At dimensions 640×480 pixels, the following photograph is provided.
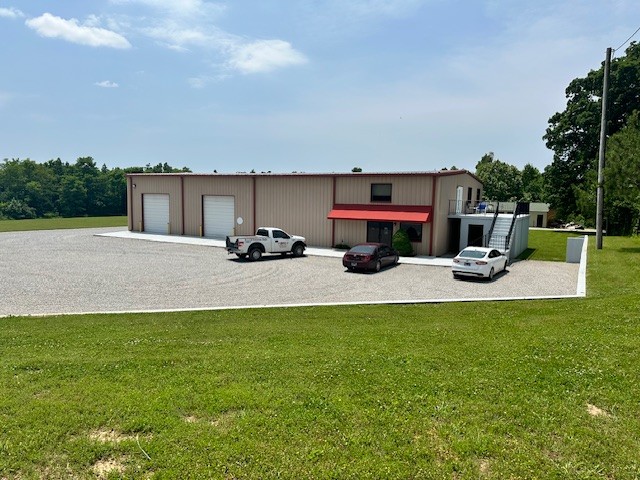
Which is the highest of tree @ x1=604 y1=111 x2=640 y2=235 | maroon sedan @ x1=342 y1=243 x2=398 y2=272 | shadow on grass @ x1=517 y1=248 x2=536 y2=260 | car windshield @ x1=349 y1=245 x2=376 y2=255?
tree @ x1=604 y1=111 x2=640 y2=235

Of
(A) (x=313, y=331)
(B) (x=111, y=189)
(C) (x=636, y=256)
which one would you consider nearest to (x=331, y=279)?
(A) (x=313, y=331)

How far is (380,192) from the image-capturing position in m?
29.1

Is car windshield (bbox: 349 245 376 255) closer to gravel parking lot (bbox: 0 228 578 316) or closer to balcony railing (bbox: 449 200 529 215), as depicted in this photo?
gravel parking lot (bbox: 0 228 578 316)

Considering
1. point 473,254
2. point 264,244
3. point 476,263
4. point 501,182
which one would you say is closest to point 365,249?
point 473,254

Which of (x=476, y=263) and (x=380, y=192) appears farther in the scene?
(x=380, y=192)

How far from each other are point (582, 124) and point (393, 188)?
3209 centimetres

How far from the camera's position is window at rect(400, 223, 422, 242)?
27.5 m

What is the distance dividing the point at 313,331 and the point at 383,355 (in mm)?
2361

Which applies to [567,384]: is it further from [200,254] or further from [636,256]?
[200,254]

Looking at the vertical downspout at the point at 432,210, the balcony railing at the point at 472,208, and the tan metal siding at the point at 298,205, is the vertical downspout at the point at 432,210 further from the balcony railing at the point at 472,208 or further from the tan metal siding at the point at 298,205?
the tan metal siding at the point at 298,205

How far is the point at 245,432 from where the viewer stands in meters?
4.83

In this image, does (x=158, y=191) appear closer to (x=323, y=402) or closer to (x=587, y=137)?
(x=323, y=402)

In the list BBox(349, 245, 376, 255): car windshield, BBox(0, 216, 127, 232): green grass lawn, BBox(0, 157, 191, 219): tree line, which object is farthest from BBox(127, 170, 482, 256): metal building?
BBox(0, 157, 191, 219): tree line

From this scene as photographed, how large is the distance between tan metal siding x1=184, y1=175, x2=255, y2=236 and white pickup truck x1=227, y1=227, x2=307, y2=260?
825 centimetres
